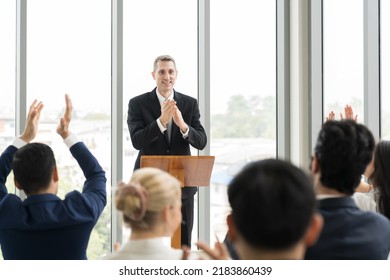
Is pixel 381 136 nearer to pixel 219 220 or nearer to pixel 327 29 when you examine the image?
pixel 327 29

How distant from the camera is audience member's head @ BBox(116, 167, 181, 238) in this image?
2041 millimetres

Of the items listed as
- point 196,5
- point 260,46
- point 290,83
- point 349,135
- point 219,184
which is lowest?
point 219,184

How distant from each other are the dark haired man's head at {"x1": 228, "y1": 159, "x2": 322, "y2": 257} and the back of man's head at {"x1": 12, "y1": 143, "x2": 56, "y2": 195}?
4.44 ft

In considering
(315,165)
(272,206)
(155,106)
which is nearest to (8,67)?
(155,106)

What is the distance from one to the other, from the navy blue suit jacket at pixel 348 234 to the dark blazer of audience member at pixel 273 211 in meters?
0.61

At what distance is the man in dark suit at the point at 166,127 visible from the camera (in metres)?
4.24

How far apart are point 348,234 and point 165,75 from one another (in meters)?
2.69

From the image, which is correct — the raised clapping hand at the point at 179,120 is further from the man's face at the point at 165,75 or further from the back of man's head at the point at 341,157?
the back of man's head at the point at 341,157

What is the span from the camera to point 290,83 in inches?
228

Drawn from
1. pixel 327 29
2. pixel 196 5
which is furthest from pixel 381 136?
pixel 196 5

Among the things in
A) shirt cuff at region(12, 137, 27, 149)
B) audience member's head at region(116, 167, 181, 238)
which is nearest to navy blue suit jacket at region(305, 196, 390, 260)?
audience member's head at region(116, 167, 181, 238)

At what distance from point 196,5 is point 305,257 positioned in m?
4.03

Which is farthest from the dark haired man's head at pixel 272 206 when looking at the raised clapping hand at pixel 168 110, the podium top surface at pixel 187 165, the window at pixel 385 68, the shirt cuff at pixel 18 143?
the window at pixel 385 68

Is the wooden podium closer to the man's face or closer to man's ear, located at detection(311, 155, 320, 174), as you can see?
the man's face
